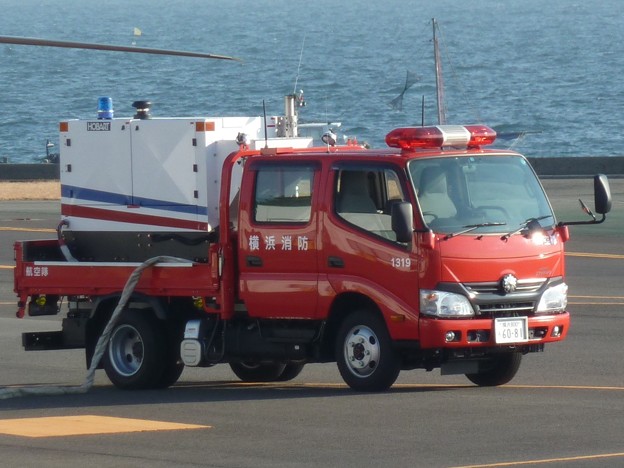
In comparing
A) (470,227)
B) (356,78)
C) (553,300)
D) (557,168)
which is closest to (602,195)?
(553,300)

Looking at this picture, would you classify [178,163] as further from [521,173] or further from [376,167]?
[521,173]

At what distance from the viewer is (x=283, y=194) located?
14.3 meters

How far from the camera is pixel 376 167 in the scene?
13820 mm

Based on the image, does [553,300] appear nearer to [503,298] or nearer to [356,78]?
[503,298]

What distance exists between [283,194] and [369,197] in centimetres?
87

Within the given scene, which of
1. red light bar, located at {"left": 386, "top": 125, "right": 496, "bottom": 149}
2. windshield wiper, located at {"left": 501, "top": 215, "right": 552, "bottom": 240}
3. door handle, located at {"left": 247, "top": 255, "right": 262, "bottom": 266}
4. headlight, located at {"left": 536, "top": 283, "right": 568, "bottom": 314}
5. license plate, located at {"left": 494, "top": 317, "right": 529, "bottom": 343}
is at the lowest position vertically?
license plate, located at {"left": 494, "top": 317, "right": 529, "bottom": 343}

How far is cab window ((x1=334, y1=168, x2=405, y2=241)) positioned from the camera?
1370 centimetres

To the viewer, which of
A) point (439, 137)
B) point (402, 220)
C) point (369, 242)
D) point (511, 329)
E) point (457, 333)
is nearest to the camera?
point (402, 220)

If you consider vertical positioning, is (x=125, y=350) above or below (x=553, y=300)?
below

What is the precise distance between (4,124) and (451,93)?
3520 cm

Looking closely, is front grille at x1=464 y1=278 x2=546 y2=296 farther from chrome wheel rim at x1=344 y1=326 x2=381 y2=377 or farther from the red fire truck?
chrome wheel rim at x1=344 y1=326 x2=381 y2=377

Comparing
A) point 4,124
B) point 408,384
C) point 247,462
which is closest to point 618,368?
point 408,384

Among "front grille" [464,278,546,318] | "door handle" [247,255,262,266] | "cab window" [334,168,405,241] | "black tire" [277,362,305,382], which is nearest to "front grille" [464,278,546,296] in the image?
"front grille" [464,278,546,318]

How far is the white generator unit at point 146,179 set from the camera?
14.7 m
